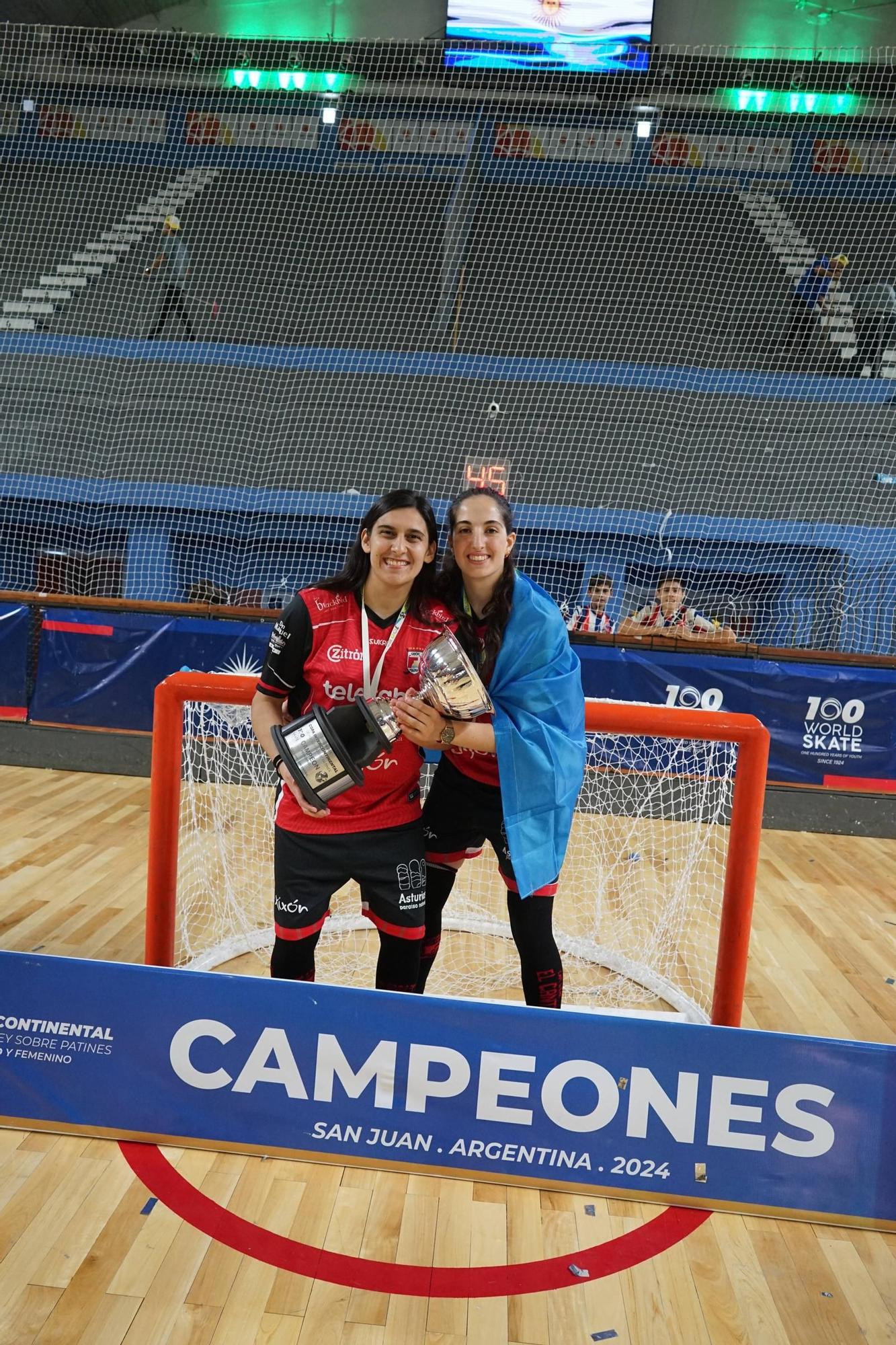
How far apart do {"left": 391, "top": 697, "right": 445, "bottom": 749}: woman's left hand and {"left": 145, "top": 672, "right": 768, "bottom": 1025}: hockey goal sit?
0.79m

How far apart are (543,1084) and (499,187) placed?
12.6 meters

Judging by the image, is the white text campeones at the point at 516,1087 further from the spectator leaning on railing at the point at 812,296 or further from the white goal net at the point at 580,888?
the spectator leaning on railing at the point at 812,296

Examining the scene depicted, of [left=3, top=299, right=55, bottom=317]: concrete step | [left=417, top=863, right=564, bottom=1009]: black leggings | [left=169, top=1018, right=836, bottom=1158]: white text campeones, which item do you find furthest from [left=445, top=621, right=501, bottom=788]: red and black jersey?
[left=3, top=299, right=55, bottom=317]: concrete step

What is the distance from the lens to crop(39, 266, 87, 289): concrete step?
41.2 feet

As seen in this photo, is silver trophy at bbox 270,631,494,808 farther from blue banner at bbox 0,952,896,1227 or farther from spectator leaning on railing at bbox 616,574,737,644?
spectator leaning on railing at bbox 616,574,737,644

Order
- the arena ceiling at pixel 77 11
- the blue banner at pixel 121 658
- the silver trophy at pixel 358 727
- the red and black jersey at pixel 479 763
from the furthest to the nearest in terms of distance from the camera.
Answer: the arena ceiling at pixel 77 11 → the blue banner at pixel 121 658 → the red and black jersey at pixel 479 763 → the silver trophy at pixel 358 727

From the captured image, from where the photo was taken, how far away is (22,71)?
43.7 ft

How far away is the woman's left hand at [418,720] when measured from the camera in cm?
211

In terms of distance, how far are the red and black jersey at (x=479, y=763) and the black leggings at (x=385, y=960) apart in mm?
423

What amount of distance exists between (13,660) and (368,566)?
5305mm

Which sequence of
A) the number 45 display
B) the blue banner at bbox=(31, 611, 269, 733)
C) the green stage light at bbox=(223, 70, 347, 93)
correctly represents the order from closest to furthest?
the blue banner at bbox=(31, 611, 269, 733) → the number 45 display → the green stage light at bbox=(223, 70, 347, 93)

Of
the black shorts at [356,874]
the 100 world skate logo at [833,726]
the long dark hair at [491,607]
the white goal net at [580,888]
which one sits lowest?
the white goal net at [580,888]

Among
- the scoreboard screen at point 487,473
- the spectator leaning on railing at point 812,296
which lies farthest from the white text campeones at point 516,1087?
the spectator leaning on railing at point 812,296

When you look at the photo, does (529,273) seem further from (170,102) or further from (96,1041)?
(96,1041)
